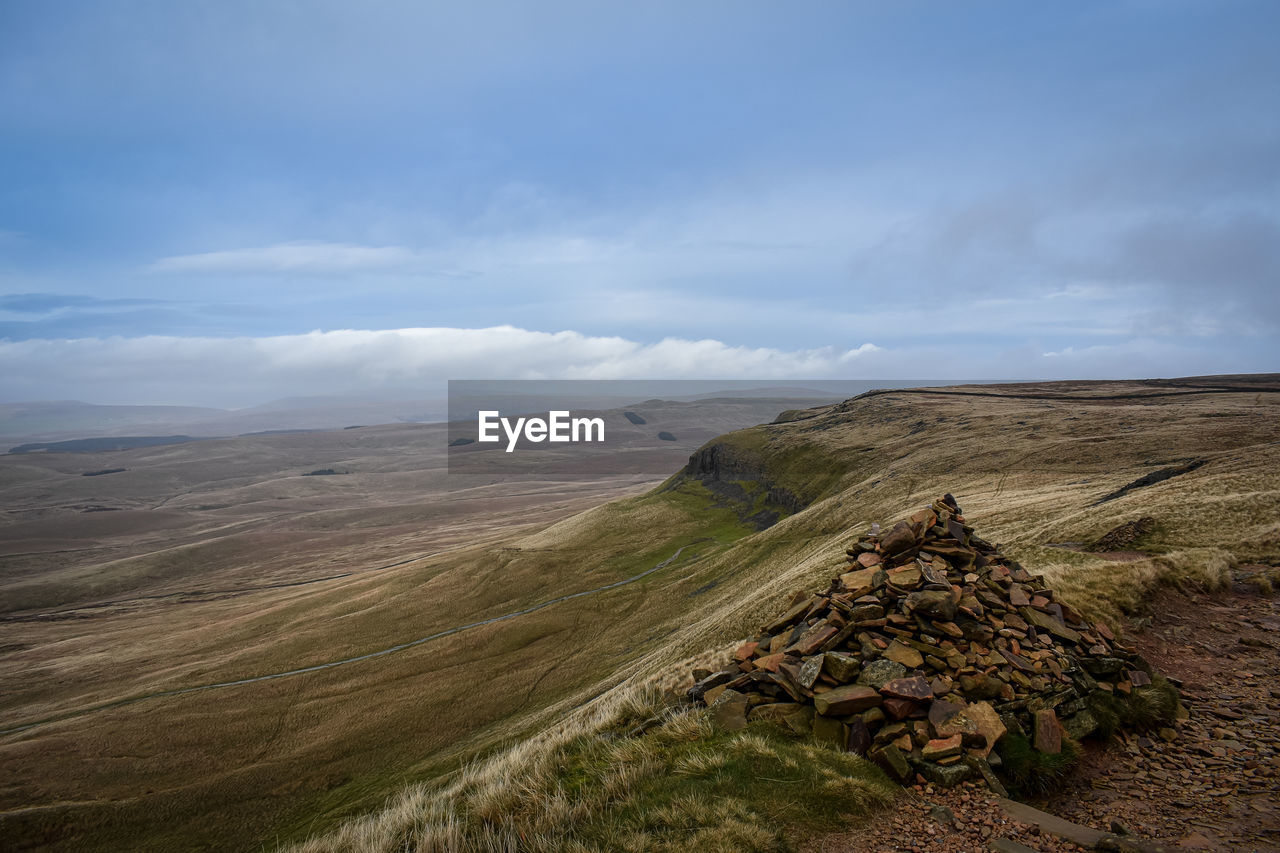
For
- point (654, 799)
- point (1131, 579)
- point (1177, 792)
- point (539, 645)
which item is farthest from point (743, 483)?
point (654, 799)

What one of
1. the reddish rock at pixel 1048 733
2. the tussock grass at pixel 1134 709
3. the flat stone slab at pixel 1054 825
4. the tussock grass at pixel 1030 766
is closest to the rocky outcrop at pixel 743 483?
the tussock grass at pixel 1134 709

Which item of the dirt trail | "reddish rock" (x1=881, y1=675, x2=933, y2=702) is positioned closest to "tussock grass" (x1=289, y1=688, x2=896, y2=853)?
the dirt trail

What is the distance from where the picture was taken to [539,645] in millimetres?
41406

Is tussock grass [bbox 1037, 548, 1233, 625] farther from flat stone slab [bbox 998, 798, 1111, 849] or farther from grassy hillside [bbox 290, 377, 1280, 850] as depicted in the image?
flat stone slab [bbox 998, 798, 1111, 849]

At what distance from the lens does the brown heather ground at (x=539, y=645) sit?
10364 millimetres

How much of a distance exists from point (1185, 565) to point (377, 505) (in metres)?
161

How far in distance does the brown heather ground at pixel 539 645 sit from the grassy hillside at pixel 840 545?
96 mm

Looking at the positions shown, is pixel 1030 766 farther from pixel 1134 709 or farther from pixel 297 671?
pixel 297 671

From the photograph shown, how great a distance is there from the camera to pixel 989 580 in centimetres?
1222

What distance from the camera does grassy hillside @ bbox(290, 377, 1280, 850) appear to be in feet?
28.7

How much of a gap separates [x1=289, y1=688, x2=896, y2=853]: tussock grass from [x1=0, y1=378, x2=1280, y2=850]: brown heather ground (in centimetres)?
6

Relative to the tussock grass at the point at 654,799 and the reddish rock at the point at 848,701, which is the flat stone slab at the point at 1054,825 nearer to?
the tussock grass at the point at 654,799

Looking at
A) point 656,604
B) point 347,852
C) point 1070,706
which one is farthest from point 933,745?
point 656,604

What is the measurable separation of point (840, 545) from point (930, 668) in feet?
77.6
